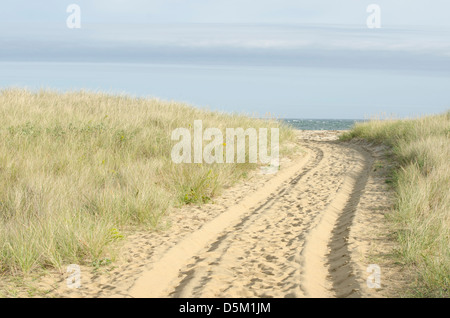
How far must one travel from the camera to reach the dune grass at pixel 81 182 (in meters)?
4.91

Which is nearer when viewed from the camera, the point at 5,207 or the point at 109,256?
the point at 109,256

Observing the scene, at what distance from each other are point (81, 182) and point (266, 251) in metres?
3.57

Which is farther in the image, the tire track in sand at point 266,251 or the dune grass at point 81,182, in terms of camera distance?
the dune grass at point 81,182

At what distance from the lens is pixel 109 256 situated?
16.6 feet

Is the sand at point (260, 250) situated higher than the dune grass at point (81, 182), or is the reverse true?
the dune grass at point (81, 182)

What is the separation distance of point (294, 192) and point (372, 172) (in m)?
3.30

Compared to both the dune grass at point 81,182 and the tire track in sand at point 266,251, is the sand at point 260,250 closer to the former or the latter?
the tire track in sand at point 266,251

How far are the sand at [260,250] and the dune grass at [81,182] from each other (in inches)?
13.2

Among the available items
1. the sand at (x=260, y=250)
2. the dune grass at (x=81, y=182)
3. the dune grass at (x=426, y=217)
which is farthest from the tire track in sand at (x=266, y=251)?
the dune grass at (x=81, y=182)

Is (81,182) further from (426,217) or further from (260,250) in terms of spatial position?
(426,217)

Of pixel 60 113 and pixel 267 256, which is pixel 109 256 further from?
pixel 60 113

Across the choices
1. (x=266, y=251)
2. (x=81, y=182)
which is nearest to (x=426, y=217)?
(x=266, y=251)

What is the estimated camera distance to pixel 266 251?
5.38m
